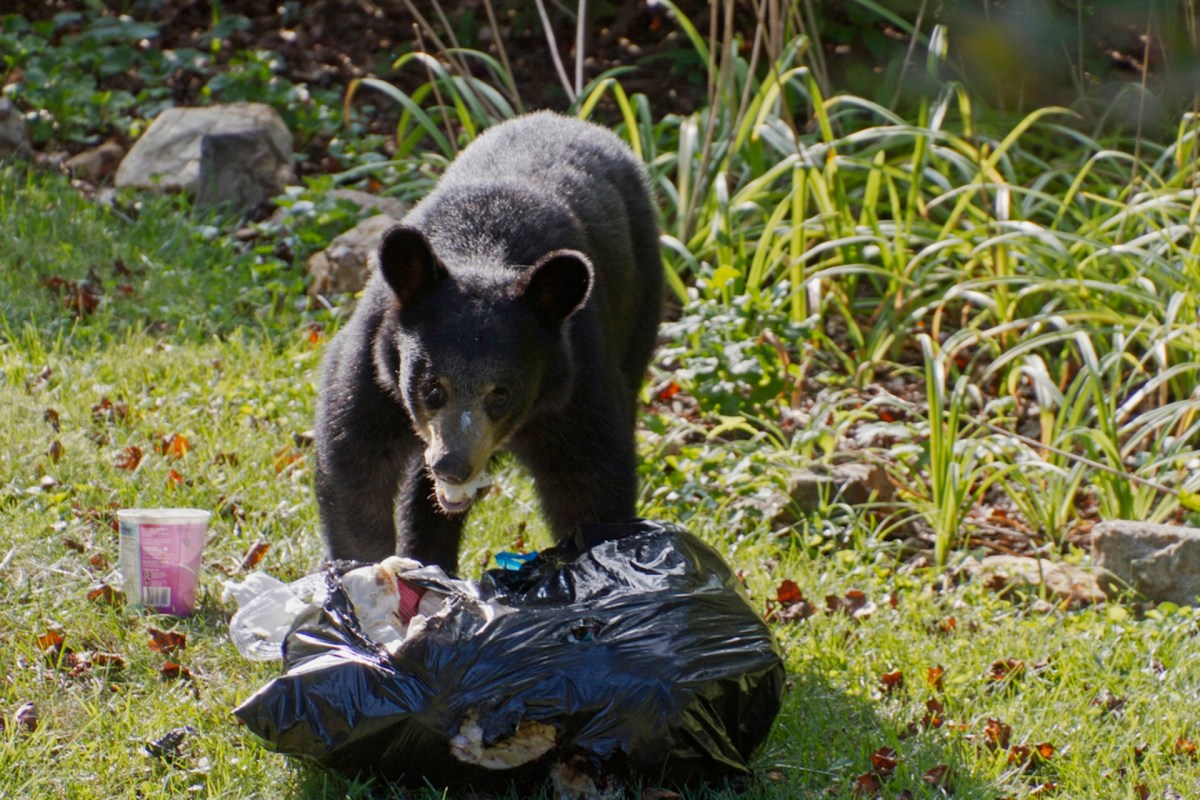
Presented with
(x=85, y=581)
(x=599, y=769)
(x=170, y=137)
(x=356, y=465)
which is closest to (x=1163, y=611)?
(x=599, y=769)

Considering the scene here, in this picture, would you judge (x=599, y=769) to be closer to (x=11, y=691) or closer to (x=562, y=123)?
(x=11, y=691)

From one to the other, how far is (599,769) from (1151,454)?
307cm

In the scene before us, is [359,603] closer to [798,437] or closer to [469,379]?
[469,379]

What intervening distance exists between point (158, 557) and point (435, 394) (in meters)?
0.90

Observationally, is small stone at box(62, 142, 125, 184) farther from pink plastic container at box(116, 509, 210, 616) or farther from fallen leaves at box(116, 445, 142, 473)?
pink plastic container at box(116, 509, 210, 616)

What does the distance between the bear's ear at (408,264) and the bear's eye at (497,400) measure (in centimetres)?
33

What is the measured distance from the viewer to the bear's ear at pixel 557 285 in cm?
343

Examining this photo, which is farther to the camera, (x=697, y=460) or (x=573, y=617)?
(x=697, y=460)

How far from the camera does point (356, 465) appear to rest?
359 centimetres

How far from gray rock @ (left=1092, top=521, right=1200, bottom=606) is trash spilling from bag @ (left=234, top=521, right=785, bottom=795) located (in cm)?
193

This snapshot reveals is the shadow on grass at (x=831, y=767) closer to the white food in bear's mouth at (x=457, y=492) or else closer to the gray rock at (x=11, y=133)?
the white food in bear's mouth at (x=457, y=492)

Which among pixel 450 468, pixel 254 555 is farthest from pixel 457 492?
pixel 254 555

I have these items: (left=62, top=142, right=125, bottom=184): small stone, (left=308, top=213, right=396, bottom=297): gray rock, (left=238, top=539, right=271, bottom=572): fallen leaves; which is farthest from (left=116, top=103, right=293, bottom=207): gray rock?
(left=238, top=539, right=271, bottom=572): fallen leaves

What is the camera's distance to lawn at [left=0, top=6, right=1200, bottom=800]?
3268 mm
